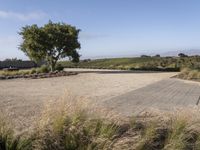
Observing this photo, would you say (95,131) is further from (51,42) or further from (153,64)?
(153,64)

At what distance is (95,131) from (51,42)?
110ft

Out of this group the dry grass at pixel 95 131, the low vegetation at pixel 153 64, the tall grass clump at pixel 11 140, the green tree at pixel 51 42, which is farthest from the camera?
the low vegetation at pixel 153 64

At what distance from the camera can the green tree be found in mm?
39344

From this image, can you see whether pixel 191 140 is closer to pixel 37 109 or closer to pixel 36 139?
pixel 36 139

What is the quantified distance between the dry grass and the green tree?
32995 millimetres

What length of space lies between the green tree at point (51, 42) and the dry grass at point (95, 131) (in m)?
33.0

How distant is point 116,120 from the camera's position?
6520mm

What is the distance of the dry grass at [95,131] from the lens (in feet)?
18.5

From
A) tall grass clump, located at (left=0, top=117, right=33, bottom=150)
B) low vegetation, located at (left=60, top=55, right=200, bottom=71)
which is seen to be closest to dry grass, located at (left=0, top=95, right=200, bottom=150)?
tall grass clump, located at (left=0, top=117, right=33, bottom=150)

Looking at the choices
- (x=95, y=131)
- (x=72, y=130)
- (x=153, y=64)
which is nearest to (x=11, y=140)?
(x=72, y=130)

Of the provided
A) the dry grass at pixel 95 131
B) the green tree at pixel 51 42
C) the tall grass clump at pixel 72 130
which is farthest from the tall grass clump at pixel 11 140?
the green tree at pixel 51 42

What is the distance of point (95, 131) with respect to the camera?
6141mm

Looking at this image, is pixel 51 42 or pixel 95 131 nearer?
pixel 95 131

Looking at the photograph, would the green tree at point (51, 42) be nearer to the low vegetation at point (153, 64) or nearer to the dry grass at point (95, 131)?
the low vegetation at point (153, 64)
